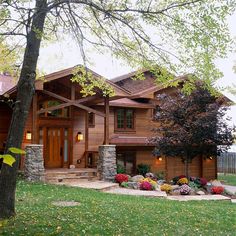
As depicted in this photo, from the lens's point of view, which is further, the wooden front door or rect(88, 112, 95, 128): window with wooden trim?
rect(88, 112, 95, 128): window with wooden trim

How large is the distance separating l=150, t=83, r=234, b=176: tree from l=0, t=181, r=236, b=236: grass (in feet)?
17.8

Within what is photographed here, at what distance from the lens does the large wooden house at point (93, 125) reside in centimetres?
1591

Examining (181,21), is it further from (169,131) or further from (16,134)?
(169,131)

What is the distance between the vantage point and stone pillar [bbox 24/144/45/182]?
13.6m

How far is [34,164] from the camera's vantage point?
13727 millimetres

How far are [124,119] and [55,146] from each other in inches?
183

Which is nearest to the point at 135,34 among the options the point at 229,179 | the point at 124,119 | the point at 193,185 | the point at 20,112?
the point at 20,112

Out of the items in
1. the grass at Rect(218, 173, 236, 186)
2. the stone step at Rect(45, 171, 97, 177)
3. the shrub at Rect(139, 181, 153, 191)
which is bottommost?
the grass at Rect(218, 173, 236, 186)

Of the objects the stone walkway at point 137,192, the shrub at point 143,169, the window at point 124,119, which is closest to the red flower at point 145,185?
the stone walkway at point 137,192

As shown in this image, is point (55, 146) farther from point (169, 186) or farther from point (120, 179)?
point (169, 186)

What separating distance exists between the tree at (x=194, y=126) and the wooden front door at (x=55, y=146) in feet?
14.1

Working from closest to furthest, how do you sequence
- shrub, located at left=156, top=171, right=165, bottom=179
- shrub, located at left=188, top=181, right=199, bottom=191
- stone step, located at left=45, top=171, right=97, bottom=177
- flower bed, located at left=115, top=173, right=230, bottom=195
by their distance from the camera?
flower bed, located at left=115, top=173, right=230, bottom=195 < stone step, located at left=45, top=171, right=97, bottom=177 < shrub, located at left=188, top=181, right=199, bottom=191 < shrub, located at left=156, top=171, right=165, bottom=179

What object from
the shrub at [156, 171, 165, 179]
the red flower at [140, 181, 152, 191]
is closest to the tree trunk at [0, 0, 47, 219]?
the red flower at [140, 181, 152, 191]

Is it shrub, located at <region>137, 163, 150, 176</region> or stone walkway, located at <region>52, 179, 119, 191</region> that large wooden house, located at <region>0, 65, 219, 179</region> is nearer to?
shrub, located at <region>137, 163, 150, 176</region>
